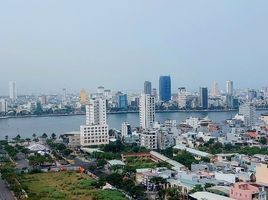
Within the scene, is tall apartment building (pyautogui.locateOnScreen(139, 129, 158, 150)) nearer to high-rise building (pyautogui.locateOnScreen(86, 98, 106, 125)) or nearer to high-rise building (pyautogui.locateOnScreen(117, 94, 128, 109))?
high-rise building (pyautogui.locateOnScreen(86, 98, 106, 125))

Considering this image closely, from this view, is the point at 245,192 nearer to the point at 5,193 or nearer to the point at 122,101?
the point at 5,193

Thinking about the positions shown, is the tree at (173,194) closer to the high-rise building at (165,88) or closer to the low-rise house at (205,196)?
the low-rise house at (205,196)

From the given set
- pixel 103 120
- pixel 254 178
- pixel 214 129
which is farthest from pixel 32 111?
pixel 254 178

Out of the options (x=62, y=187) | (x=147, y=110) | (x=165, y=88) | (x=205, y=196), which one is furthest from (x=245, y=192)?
(x=165, y=88)

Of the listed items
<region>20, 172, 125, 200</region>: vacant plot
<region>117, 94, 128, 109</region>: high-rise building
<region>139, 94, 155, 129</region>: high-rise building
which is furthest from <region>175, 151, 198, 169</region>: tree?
<region>117, 94, 128, 109</region>: high-rise building

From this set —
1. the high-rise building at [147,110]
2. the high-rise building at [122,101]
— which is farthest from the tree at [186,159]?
the high-rise building at [122,101]

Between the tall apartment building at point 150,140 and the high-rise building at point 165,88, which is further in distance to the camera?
the high-rise building at point 165,88
